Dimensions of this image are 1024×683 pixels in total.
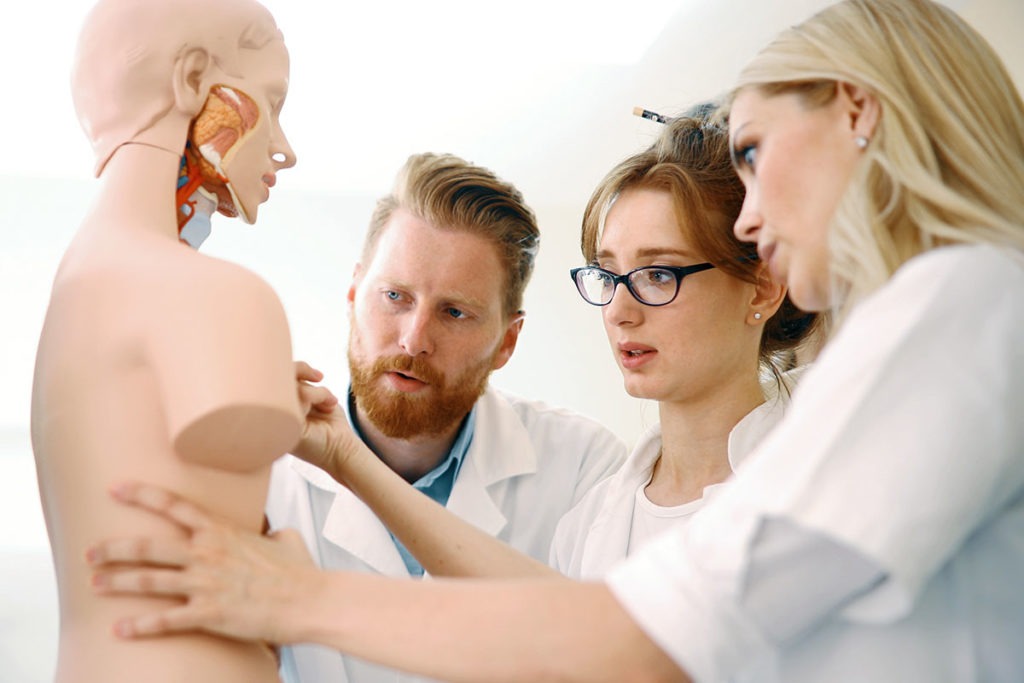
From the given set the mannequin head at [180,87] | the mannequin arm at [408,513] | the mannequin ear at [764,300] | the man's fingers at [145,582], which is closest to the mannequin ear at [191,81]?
the mannequin head at [180,87]

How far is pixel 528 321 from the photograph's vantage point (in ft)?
18.4

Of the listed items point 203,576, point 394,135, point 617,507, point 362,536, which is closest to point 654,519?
point 617,507

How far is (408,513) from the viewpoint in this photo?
153 cm

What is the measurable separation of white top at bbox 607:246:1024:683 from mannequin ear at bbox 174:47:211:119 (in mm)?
775

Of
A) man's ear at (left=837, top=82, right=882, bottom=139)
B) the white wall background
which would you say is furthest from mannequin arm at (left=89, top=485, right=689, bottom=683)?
the white wall background

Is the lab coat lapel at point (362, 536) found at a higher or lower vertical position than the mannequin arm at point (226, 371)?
lower

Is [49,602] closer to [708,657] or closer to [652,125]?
[652,125]

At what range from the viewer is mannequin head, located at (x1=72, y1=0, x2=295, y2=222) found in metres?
1.24

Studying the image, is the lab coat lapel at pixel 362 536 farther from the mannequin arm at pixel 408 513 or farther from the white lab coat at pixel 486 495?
the mannequin arm at pixel 408 513

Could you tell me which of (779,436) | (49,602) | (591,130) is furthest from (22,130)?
(779,436)

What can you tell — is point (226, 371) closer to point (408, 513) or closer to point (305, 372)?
point (305, 372)

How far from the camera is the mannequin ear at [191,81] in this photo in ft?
4.06

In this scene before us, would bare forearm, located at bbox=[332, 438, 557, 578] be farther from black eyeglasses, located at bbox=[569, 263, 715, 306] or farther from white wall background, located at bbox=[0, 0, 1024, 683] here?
white wall background, located at bbox=[0, 0, 1024, 683]

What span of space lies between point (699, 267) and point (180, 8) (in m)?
0.95
